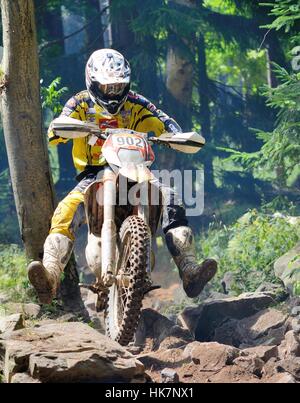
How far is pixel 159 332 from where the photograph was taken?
10484mm

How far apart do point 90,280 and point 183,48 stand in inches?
200

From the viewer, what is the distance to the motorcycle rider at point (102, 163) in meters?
9.37

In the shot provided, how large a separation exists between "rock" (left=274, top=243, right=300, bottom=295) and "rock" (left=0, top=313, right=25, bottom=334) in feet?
11.4

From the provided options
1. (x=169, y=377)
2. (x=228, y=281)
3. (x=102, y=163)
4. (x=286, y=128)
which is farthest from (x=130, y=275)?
(x=286, y=128)

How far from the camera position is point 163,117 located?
1005cm

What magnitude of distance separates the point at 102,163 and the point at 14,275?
350 cm

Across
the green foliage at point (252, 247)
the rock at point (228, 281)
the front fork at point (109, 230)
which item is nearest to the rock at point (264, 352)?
the front fork at point (109, 230)

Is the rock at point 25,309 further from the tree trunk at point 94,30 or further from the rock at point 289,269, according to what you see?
the tree trunk at point 94,30

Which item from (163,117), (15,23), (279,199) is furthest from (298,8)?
(279,199)

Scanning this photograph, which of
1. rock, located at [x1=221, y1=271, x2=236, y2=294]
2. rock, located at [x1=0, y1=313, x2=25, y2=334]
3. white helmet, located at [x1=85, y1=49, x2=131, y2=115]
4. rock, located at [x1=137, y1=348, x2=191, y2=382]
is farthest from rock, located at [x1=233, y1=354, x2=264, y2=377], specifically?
rock, located at [x1=221, y1=271, x2=236, y2=294]

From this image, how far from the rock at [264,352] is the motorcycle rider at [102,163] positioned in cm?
109

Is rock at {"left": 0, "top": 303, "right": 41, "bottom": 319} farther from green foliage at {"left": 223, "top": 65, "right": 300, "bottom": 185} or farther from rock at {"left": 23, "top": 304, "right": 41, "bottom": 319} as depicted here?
green foliage at {"left": 223, "top": 65, "right": 300, "bottom": 185}

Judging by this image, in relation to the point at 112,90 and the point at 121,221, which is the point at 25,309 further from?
the point at 112,90

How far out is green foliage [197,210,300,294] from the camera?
41.4ft
